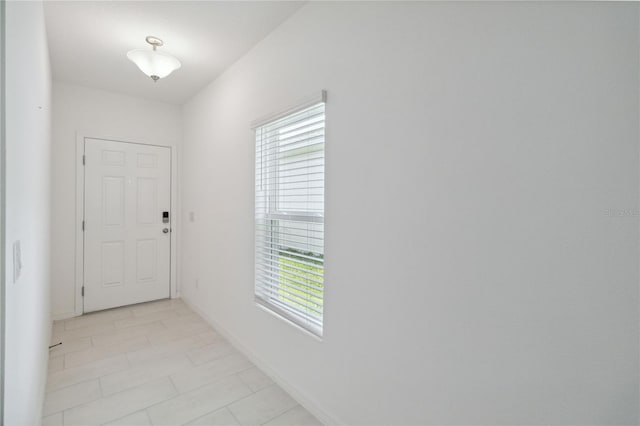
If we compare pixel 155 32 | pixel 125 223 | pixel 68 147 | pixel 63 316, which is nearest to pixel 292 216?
pixel 155 32

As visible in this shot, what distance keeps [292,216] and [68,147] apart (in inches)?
118

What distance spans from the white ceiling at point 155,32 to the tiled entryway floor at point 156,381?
2597 mm

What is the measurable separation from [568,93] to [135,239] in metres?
4.32

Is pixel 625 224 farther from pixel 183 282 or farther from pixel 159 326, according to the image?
pixel 183 282

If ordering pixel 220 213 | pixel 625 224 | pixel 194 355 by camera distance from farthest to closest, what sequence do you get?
pixel 220 213, pixel 194 355, pixel 625 224

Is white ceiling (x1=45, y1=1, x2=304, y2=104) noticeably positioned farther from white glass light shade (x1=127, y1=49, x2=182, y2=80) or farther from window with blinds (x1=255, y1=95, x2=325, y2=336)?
window with blinds (x1=255, y1=95, x2=325, y2=336)

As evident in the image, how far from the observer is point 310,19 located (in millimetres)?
2057

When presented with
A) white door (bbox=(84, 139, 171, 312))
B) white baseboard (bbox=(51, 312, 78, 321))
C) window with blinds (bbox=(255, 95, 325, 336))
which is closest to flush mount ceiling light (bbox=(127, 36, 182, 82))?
window with blinds (bbox=(255, 95, 325, 336))

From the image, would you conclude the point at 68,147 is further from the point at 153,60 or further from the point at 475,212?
the point at 475,212

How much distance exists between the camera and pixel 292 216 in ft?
7.28

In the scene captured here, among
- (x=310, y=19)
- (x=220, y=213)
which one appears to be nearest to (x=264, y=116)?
(x=310, y=19)

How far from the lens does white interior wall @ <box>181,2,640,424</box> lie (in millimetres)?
936

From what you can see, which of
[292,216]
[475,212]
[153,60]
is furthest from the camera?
[153,60]

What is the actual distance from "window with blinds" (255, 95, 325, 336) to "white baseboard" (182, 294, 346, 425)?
0.44m
